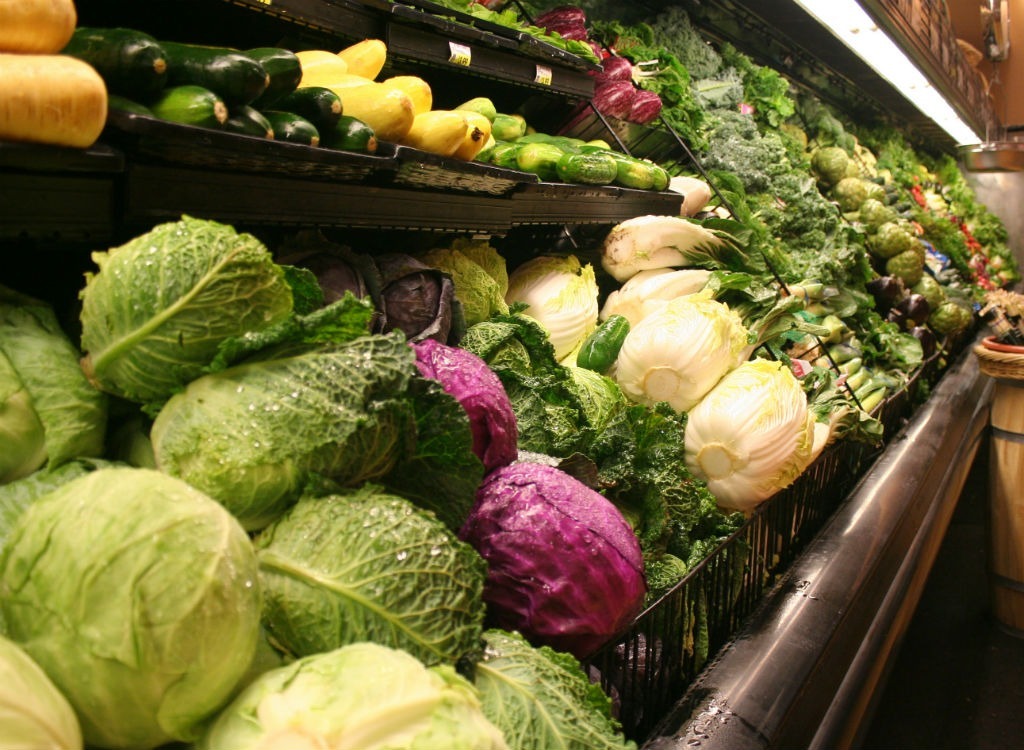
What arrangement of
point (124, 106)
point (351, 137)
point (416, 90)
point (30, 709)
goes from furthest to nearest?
point (416, 90) < point (351, 137) < point (124, 106) < point (30, 709)

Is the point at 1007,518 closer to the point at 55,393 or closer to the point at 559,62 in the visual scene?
the point at 559,62

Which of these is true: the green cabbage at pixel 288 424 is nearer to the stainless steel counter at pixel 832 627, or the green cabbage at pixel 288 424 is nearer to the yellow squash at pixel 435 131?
the stainless steel counter at pixel 832 627

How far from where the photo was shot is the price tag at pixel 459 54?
82.9 inches

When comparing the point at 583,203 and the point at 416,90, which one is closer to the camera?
the point at 416,90

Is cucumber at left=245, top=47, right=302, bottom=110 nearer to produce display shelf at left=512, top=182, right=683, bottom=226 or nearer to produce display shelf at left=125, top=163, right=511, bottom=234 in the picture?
produce display shelf at left=125, top=163, right=511, bottom=234

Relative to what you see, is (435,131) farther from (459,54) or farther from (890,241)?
(890,241)

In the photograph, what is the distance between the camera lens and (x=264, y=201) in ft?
4.61

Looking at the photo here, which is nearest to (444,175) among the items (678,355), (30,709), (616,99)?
(678,355)

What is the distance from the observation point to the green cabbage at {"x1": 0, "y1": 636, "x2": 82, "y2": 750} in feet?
2.02

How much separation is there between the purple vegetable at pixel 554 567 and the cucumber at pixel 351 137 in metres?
0.77

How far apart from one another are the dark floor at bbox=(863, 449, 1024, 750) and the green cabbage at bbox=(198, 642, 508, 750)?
3150mm

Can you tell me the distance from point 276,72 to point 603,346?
1.35 metres

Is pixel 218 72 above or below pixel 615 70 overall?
below

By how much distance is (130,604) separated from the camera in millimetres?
707
